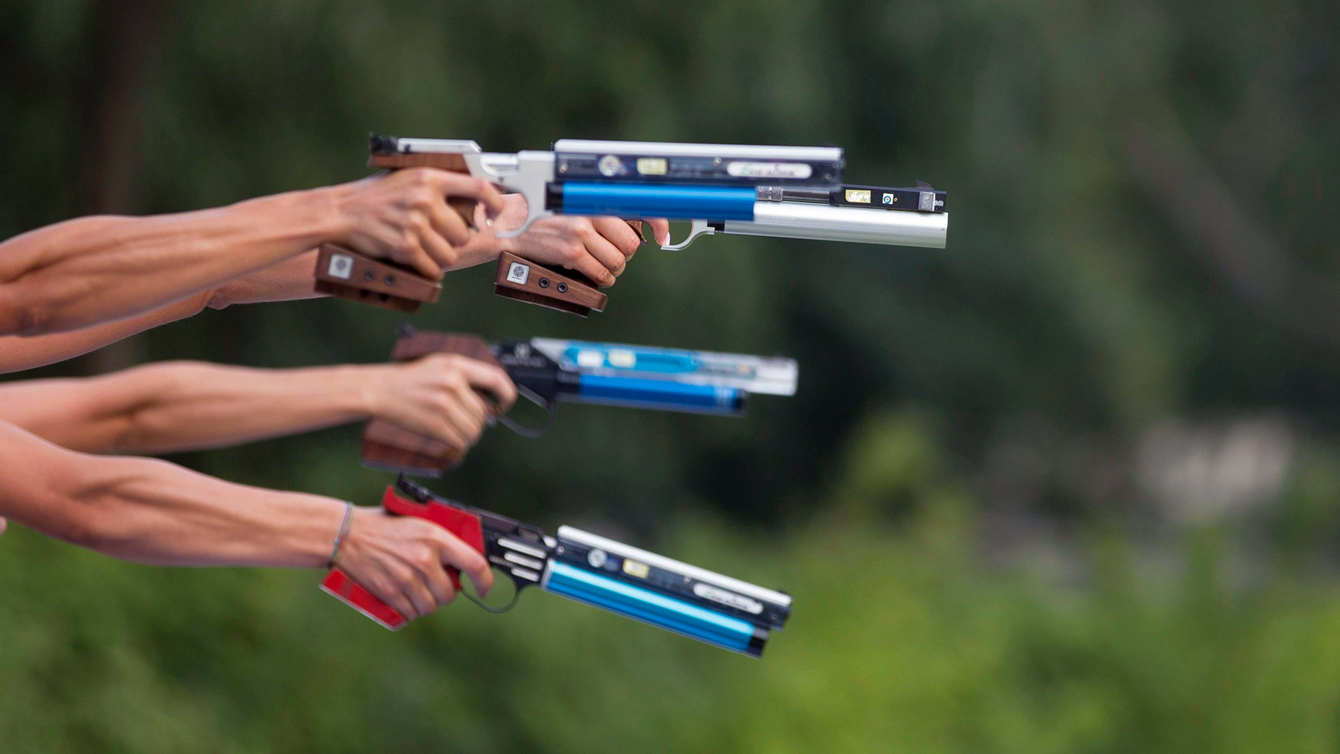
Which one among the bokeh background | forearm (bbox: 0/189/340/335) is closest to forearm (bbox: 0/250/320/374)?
forearm (bbox: 0/189/340/335)

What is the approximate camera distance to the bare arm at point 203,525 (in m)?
3.74

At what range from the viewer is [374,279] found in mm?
3299

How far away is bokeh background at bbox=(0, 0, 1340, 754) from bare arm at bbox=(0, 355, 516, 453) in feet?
12.7

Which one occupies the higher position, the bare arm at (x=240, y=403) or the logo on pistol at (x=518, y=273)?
the logo on pistol at (x=518, y=273)

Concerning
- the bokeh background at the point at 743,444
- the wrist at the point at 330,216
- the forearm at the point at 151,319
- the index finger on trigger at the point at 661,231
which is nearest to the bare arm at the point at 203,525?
the forearm at the point at 151,319

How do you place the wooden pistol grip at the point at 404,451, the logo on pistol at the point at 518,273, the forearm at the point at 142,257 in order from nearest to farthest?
the forearm at the point at 142,257, the wooden pistol grip at the point at 404,451, the logo on pistol at the point at 518,273

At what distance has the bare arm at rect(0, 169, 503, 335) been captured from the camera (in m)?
3.20

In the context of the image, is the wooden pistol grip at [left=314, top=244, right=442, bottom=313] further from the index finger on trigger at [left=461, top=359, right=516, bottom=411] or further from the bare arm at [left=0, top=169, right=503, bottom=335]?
the index finger on trigger at [left=461, top=359, right=516, bottom=411]

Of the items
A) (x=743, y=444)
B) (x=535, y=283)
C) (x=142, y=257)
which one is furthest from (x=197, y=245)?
(x=743, y=444)

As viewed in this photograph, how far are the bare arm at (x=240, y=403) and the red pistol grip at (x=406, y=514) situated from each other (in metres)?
0.25

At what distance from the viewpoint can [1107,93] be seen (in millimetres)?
22406

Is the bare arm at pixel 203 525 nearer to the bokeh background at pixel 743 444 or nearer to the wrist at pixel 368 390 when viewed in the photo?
the wrist at pixel 368 390

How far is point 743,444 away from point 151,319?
15062mm

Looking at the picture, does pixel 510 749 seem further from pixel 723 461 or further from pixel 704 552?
pixel 723 461
